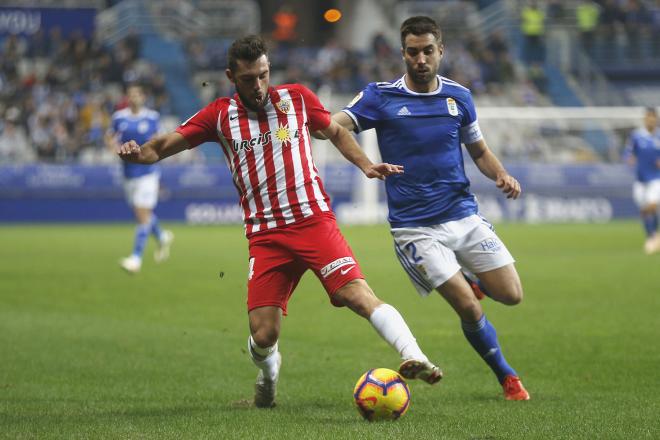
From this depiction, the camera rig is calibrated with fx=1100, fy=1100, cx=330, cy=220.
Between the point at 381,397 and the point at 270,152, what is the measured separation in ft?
5.20

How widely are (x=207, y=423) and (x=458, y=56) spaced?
3044 centimetres

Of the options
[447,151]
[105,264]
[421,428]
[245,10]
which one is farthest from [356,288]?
[245,10]

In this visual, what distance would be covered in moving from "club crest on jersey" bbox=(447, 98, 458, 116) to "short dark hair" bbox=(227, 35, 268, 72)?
1.41 metres

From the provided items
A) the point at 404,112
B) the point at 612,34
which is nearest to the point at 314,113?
the point at 404,112

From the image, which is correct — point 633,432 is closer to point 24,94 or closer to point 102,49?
point 24,94

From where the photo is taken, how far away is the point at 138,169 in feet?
55.5

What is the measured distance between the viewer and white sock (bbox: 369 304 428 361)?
231 inches

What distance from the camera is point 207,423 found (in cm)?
617

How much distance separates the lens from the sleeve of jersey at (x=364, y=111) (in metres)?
7.23

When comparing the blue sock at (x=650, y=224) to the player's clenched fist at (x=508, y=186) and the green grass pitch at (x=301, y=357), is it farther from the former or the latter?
the player's clenched fist at (x=508, y=186)

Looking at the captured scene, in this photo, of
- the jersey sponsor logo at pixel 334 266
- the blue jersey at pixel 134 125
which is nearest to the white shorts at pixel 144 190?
the blue jersey at pixel 134 125

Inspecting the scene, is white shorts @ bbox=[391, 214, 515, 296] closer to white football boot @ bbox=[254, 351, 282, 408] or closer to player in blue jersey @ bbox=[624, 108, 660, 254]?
white football boot @ bbox=[254, 351, 282, 408]

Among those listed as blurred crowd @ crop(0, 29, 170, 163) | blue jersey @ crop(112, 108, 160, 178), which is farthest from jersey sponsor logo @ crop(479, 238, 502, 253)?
blurred crowd @ crop(0, 29, 170, 163)

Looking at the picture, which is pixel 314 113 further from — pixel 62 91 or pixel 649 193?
pixel 62 91
